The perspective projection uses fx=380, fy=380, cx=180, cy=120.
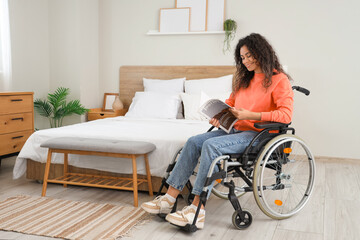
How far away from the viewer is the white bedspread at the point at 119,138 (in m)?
2.73

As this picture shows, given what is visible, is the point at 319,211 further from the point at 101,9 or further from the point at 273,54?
the point at 101,9

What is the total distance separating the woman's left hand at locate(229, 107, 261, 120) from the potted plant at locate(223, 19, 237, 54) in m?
2.33

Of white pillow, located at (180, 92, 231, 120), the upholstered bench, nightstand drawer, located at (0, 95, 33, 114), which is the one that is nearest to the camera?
the upholstered bench

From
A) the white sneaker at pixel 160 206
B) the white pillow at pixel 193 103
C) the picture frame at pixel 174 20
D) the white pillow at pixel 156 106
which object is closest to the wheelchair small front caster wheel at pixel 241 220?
the white sneaker at pixel 160 206

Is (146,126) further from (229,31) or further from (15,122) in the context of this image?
(229,31)

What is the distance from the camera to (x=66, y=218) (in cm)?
230

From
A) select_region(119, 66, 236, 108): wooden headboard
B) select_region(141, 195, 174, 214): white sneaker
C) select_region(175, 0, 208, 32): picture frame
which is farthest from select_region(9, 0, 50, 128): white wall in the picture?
select_region(141, 195, 174, 214): white sneaker

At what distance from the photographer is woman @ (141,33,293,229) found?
2.11 meters

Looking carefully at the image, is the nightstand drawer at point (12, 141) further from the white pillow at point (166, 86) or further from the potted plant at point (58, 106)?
the white pillow at point (166, 86)

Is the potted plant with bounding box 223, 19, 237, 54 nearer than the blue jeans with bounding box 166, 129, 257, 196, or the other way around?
the blue jeans with bounding box 166, 129, 257, 196

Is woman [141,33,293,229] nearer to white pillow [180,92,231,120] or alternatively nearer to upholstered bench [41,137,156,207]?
upholstered bench [41,137,156,207]

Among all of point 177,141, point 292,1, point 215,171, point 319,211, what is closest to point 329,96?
point 292,1

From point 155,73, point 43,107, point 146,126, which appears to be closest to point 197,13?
point 155,73

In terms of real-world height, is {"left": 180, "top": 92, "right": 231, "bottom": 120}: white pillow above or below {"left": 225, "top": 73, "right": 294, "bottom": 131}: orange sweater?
below
